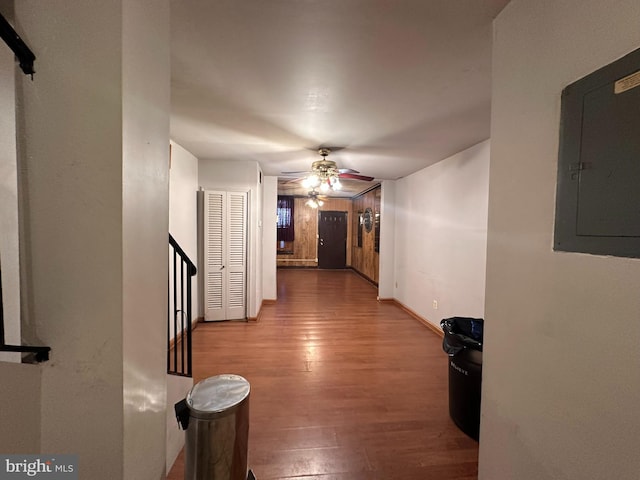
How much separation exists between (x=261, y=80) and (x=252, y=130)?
3.14 feet

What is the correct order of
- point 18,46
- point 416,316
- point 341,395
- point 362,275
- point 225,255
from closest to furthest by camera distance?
point 18,46 < point 341,395 < point 225,255 < point 416,316 < point 362,275

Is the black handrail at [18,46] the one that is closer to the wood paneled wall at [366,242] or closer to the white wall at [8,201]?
the white wall at [8,201]

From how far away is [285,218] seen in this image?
9.00 meters

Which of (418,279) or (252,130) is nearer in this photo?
(252,130)

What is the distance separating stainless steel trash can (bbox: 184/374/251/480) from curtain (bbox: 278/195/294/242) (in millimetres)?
7856

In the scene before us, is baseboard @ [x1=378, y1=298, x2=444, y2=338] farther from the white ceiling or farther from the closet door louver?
the closet door louver

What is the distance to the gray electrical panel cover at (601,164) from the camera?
0.69 metres

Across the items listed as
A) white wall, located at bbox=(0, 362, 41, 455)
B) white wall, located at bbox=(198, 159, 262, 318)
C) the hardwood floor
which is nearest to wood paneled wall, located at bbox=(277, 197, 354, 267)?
the hardwood floor

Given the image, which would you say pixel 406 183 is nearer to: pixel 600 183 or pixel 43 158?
pixel 600 183

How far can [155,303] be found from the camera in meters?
0.95

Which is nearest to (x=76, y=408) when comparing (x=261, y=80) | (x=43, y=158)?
(x=43, y=158)

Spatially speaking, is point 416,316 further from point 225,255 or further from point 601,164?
point 601,164

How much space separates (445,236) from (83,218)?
3845 millimetres

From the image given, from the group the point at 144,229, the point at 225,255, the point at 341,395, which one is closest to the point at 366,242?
the point at 225,255
